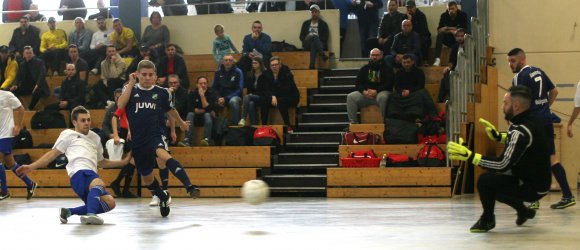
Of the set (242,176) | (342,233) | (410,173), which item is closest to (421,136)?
(410,173)

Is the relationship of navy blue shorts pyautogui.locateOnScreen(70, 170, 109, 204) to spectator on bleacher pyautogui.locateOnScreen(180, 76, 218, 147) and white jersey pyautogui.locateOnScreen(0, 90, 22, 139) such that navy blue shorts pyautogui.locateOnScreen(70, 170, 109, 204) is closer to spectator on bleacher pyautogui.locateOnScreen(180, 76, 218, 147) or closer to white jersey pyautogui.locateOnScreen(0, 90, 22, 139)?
white jersey pyautogui.locateOnScreen(0, 90, 22, 139)

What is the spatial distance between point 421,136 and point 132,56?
7.59m

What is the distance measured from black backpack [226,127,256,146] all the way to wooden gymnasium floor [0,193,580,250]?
4.20 metres

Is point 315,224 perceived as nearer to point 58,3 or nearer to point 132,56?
point 132,56

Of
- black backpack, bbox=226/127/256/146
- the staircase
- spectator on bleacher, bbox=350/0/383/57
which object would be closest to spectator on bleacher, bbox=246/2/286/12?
spectator on bleacher, bbox=350/0/383/57

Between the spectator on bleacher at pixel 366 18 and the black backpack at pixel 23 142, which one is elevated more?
the spectator on bleacher at pixel 366 18

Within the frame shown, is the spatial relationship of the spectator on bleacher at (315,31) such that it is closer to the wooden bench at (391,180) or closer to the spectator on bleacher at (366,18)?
the spectator on bleacher at (366,18)

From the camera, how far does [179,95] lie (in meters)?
18.2

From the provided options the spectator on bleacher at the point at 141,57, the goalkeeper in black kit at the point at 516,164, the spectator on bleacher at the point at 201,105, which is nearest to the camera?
the goalkeeper in black kit at the point at 516,164

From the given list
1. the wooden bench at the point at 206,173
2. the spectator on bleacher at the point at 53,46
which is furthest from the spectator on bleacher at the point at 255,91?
the spectator on bleacher at the point at 53,46

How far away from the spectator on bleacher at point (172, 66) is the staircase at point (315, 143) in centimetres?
261

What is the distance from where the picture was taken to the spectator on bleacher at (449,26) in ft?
61.3

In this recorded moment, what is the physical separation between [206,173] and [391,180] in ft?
10.9

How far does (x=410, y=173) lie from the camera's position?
15.4 meters
